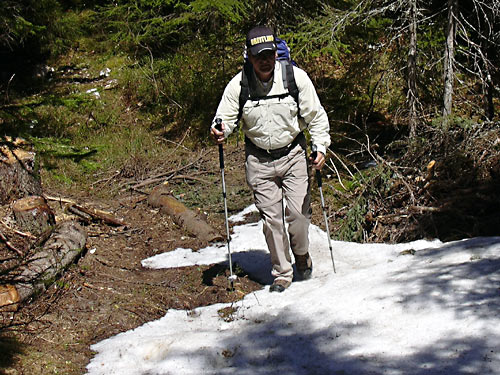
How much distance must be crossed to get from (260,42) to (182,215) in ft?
13.9

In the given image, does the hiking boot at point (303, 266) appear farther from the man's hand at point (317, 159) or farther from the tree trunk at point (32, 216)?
the tree trunk at point (32, 216)

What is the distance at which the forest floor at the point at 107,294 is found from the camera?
4.78 metres

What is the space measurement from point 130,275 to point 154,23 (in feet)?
27.1

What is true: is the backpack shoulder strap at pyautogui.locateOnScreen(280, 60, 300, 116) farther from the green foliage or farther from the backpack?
the green foliage

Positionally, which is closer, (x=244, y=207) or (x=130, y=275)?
(x=130, y=275)

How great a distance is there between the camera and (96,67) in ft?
58.0

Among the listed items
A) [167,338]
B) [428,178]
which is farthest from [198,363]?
[428,178]

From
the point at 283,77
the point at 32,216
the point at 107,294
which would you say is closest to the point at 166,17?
the point at 32,216

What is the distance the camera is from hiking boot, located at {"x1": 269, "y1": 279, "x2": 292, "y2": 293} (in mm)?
6055

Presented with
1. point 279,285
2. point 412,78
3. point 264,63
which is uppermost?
point 264,63

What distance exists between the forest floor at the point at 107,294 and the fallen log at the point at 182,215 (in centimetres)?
13

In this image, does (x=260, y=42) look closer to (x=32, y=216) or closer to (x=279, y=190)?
(x=279, y=190)

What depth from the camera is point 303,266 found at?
6.41m

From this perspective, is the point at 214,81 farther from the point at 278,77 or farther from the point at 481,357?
the point at 481,357
